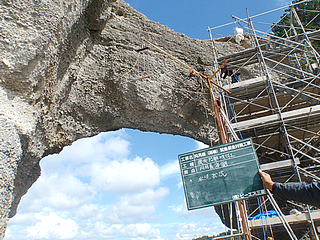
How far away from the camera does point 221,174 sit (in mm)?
4461

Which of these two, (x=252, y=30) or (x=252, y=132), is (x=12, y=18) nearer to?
(x=252, y=132)

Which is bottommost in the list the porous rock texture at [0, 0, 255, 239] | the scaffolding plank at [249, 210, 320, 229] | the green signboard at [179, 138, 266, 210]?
the scaffolding plank at [249, 210, 320, 229]

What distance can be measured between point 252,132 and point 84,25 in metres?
5.95

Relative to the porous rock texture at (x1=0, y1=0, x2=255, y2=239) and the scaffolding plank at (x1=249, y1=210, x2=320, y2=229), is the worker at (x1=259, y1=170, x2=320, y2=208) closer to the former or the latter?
the scaffolding plank at (x1=249, y1=210, x2=320, y2=229)

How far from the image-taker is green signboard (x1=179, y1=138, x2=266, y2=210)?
163 inches

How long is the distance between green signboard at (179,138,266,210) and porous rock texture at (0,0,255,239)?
3.47 metres

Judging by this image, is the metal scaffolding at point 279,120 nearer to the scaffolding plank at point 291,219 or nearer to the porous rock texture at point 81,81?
the scaffolding plank at point 291,219

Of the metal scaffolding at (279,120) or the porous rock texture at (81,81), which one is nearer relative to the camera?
the porous rock texture at (81,81)

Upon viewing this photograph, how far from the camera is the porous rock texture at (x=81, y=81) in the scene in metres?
5.18

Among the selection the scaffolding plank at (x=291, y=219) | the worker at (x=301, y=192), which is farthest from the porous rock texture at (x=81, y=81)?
the worker at (x=301, y=192)

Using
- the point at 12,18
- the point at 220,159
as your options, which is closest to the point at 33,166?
the point at 12,18

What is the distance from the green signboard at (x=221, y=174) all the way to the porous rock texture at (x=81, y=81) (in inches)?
137

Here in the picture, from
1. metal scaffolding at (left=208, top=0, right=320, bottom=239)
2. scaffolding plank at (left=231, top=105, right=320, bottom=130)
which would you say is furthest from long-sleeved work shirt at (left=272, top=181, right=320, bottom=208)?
scaffolding plank at (left=231, top=105, right=320, bottom=130)

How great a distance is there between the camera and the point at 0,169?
15.3ft
